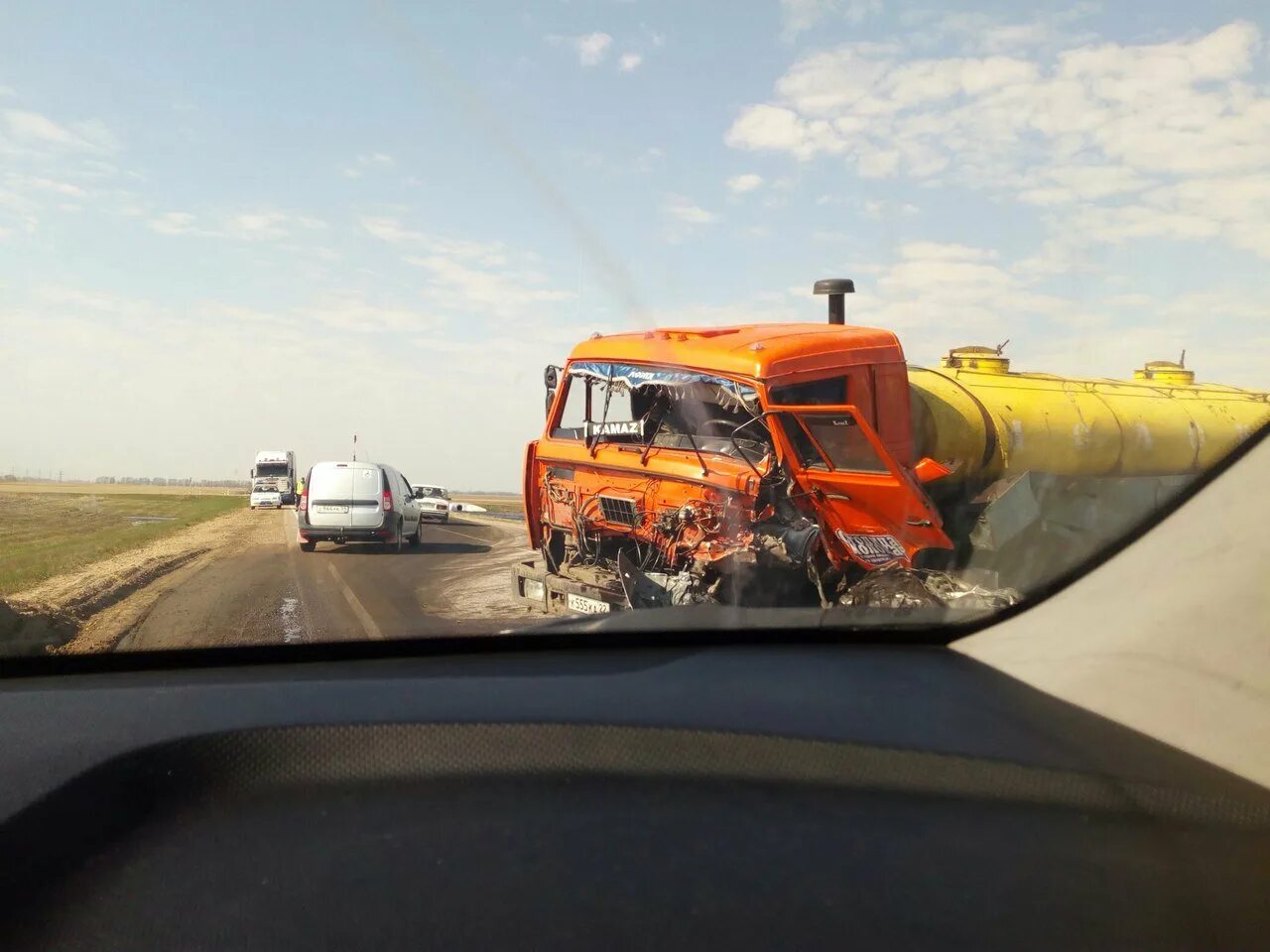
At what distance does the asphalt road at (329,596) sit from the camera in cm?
347

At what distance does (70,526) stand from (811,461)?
171 inches

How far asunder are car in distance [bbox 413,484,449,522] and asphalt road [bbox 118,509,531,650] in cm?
17

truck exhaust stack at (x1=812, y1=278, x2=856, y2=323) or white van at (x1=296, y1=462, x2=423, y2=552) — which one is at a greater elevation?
truck exhaust stack at (x1=812, y1=278, x2=856, y2=323)

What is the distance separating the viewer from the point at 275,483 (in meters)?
6.94

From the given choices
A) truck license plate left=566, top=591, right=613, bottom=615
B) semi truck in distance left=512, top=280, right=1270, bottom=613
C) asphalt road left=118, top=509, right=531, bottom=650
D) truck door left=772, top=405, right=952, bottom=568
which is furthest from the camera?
truck door left=772, top=405, right=952, bottom=568

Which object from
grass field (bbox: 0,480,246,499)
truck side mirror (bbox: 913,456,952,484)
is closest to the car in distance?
grass field (bbox: 0,480,246,499)

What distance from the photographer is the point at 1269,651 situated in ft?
8.95

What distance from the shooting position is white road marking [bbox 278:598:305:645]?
3.37 metres

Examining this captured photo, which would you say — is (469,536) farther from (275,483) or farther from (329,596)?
(329,596)

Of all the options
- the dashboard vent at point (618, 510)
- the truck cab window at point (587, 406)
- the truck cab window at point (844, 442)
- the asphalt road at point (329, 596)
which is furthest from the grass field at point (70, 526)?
the truck cab window at point (844, 442)

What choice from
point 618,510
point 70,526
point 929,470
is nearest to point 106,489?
point 70,526

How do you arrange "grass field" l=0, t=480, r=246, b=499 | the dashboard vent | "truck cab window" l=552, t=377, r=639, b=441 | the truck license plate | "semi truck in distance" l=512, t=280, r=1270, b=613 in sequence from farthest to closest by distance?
"truck cab window" l=552, t=377, r=639, b=441
the dashboard vent
the truck license plate
"semi truck in distance" l=512, t=280, r=1270, b=613
"grass field" l=0, t=480, r=246, b=499

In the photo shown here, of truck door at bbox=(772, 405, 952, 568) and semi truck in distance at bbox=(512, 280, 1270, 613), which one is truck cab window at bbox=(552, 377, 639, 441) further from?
truck door at bbox=(772, 405, 952, 568)

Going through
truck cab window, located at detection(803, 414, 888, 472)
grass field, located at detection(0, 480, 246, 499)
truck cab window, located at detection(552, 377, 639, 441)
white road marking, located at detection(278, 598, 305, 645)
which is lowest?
white road marking, located at detection(278, 598, 305, 645)
